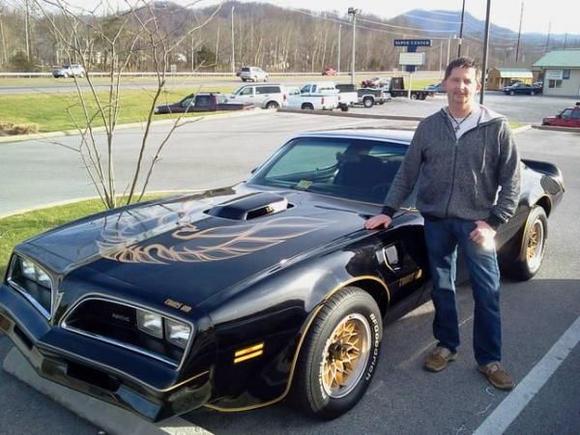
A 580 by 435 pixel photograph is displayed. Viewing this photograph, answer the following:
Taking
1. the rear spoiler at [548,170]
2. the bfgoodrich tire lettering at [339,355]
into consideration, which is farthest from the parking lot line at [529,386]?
the rear spoiler at [548,170]

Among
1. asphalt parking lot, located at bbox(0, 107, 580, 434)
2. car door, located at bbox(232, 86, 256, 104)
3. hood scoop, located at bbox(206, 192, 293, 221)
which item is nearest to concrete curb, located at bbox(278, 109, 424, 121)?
car door, located at bbox(232, 86, 256, 104)

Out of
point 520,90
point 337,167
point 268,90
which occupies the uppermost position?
point 520,90

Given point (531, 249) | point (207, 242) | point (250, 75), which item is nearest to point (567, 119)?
point (531, 249)

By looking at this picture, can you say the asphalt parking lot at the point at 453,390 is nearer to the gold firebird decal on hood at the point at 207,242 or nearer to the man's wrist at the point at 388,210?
the gold firebird decal on hood at the point at 207,242

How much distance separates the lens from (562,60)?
58594 millimetres

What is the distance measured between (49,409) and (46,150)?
40.6ft

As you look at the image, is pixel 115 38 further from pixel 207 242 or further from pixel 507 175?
pixel 507 175

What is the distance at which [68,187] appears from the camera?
30.0 ft

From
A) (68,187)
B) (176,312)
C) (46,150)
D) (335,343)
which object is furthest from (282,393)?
(46,150)

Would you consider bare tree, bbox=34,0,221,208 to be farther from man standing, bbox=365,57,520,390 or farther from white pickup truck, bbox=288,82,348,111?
white pickup truck, bbox=288,82,348,111

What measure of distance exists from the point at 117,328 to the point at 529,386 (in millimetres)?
2372

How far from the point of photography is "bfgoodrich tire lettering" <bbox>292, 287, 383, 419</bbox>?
2.55 m

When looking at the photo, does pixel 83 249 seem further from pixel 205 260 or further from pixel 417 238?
pixel 417 238

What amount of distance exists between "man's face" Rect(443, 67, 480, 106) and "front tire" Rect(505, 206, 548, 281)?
6.66 ft
